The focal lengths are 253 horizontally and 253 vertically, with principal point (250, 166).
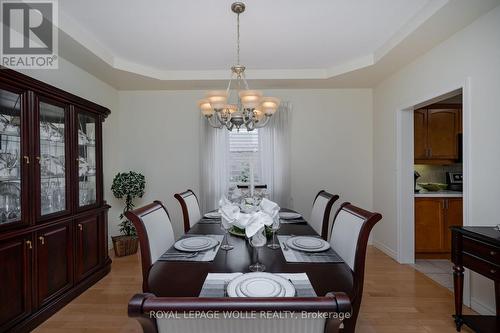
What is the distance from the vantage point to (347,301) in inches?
25.4

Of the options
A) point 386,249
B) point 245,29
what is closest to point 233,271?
point 245,29

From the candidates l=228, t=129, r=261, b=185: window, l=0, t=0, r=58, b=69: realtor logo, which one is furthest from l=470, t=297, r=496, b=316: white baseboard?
l=0, t=0, r=58, b=69: realtor logo

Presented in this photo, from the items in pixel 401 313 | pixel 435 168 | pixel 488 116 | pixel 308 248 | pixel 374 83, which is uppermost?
pixel 374 83

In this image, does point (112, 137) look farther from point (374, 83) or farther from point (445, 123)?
point (445, 123)

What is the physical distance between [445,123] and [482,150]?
177 cm

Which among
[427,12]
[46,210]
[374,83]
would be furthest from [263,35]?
[46,210]

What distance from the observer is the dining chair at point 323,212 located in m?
2.33

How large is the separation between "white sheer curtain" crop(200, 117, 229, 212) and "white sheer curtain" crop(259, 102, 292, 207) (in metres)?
0.59

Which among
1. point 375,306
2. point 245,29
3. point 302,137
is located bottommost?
point 375,306

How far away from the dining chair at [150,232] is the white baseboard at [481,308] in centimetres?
265

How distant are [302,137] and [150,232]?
114 inches

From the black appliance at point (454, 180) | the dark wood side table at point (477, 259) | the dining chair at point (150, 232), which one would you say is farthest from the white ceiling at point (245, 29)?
the black appliance at point (454, 180)

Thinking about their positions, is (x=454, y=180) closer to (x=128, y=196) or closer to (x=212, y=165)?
(x=212, y=165)

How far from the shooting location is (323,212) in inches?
95.0
